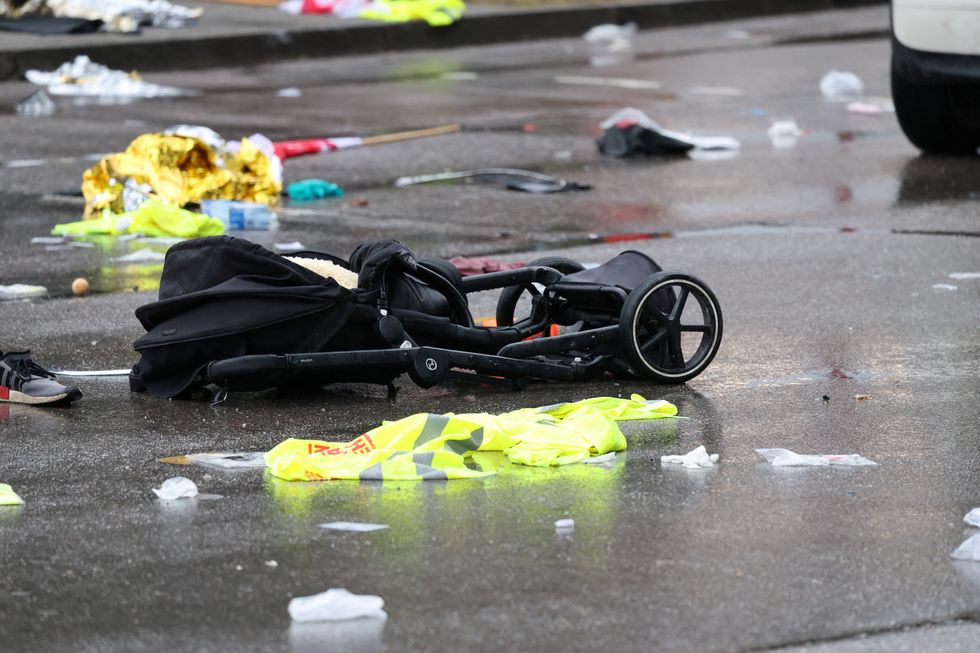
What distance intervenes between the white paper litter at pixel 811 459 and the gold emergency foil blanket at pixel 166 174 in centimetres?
487

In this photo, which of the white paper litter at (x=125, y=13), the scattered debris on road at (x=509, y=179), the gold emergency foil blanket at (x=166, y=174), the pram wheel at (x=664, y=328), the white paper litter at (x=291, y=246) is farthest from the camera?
the white paper litter at (x=125, y=13)

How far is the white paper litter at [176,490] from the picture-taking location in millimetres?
4285

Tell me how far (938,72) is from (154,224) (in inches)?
177

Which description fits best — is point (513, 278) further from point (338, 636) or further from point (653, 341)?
point (338, 636)

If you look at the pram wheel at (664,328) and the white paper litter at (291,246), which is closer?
the pram wheel at (664,328)

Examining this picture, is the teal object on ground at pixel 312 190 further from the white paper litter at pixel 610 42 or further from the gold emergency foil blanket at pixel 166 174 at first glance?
the white paper litter at pixel 610 42

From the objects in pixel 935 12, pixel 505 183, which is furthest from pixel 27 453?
pixel 935 12

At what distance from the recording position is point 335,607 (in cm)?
346

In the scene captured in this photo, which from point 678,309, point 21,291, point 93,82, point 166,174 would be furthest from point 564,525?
point 93,82

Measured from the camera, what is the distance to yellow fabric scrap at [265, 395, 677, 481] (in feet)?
14.6

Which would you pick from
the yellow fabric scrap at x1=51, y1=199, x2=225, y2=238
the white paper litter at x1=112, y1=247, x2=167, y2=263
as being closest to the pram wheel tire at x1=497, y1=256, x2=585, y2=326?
the white paper litter at x1=112, y1=247, x2=167, y2=263

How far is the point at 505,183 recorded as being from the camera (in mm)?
10117

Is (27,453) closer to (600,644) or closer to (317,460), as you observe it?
(317,460)

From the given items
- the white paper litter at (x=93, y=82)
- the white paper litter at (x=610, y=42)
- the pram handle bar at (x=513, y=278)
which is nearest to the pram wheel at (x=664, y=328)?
the pram handle bar at (x=513, y=278)
